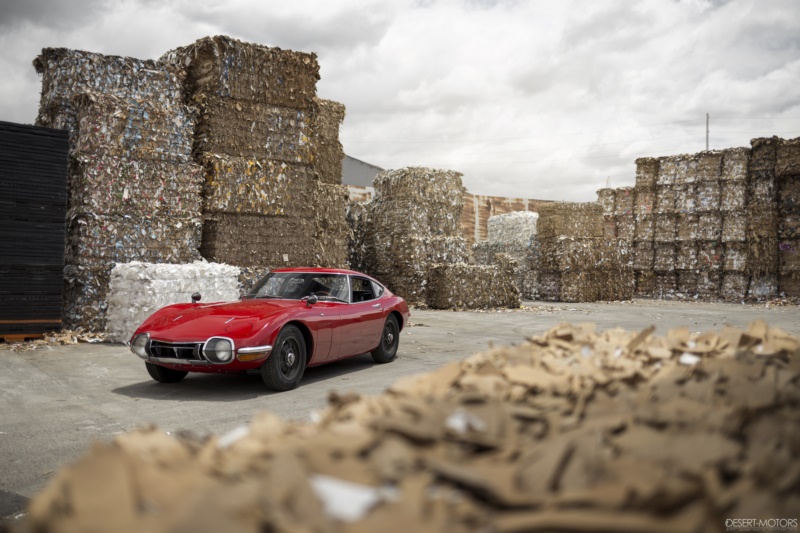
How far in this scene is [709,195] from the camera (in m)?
21.9

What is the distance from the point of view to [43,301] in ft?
32.9

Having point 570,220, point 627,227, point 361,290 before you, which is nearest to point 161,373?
point 361,290

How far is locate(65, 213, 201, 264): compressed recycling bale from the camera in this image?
10.3 metres

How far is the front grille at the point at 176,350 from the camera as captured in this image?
6195 mm

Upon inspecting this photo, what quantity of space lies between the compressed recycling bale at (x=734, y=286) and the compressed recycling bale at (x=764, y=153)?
3653 mm

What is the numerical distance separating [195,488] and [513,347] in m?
2.02

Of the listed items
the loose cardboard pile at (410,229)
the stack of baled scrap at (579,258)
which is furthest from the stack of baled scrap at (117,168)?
the stack of baled scrap at (579,258)

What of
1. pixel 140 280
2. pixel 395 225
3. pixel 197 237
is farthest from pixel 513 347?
pixel 395 225

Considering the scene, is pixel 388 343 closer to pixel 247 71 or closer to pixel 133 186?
pixel 133 186

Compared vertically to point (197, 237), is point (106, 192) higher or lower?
higher

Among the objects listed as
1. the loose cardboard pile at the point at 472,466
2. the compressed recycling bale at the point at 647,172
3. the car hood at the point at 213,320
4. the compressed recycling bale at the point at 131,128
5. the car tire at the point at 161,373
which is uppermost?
the compressed recycling bale at the point at 647,172

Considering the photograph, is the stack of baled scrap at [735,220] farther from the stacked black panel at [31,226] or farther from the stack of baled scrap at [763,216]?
the stacked black panel at [31,226]

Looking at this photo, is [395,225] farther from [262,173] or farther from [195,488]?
[195,488]

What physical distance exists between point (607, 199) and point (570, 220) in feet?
12.5
